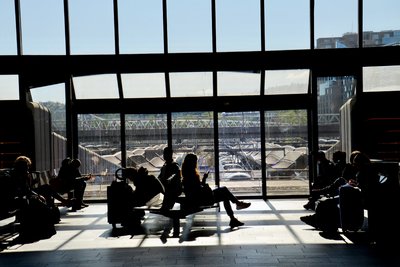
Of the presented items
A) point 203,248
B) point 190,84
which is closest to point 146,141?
point 190,84

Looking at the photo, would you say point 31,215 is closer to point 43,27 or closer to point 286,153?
point 43,27

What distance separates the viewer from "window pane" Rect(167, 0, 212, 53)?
9945 millimetres

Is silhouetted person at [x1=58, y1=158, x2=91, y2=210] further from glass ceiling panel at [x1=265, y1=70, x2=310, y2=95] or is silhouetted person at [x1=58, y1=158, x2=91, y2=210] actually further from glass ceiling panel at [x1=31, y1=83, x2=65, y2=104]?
glass ceiling panel at [x1=265, y1=70, x2=310, y2=95]

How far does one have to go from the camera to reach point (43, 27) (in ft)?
32.4

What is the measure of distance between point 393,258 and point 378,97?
5520 millimetres

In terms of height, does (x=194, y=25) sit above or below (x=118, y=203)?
above

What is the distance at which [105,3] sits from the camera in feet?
32.8

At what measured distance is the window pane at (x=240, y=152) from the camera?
33.4 ft

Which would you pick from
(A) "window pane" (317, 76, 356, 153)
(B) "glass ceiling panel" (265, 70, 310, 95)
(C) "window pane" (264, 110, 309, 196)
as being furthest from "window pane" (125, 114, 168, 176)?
(A) "window pane" (317, 76, 356, 153)

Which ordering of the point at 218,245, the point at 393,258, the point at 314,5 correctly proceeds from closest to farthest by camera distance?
the point at 393,258, the point at 218,245, the point at 314,5

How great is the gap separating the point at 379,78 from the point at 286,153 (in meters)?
2.42

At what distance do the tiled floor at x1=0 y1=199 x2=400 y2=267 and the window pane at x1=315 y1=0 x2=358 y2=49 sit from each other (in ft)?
13.4

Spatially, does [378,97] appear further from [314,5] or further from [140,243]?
[140,243]

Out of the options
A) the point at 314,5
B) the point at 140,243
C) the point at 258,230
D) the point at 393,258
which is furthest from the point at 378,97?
the point at 140,243
